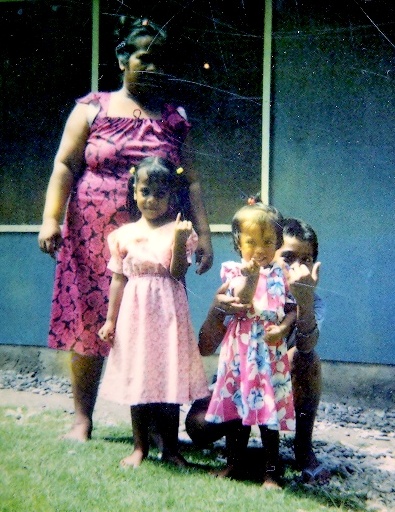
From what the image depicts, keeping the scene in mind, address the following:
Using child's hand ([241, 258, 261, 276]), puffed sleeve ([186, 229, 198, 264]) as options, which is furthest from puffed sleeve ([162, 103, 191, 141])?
child's hand ([241, 258, 261, 276])

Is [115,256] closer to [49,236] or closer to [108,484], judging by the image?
[49,236]

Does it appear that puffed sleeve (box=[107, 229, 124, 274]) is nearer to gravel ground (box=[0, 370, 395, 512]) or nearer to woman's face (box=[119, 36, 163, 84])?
woman's face (box=[119, 36, 163, 84])

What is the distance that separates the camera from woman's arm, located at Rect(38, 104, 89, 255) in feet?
8.09

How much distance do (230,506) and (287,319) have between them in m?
0.65

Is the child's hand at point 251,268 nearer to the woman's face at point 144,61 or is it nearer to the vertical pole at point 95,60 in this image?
the woman's face at point 144,61

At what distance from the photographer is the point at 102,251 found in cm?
249

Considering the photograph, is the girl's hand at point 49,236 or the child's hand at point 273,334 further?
the girl's hand at point 49,236

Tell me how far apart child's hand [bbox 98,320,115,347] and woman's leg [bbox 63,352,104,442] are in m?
0.29

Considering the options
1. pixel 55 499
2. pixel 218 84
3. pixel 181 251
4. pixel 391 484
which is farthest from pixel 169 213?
pixel 218 84

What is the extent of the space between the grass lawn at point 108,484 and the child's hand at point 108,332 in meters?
0.43

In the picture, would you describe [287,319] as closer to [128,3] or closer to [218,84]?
[128,3]

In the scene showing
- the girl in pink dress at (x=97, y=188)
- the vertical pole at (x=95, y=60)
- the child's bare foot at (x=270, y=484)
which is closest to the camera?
the child's bare foot at (x=270, y=484)

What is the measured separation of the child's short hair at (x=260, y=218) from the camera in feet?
6.86

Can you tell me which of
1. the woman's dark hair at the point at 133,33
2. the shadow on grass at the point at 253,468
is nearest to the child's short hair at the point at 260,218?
the woman's dark hair at the point at 133,33
